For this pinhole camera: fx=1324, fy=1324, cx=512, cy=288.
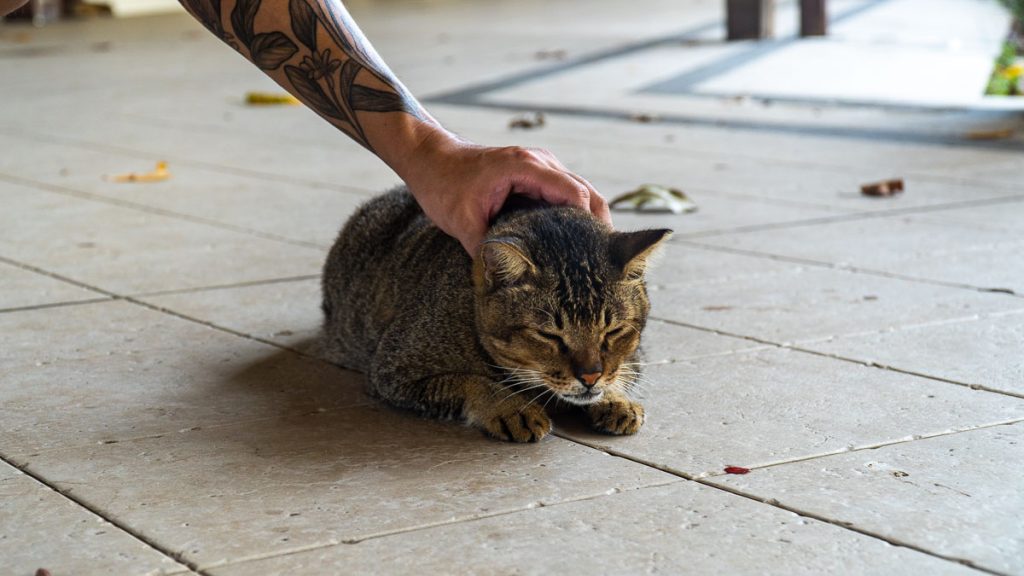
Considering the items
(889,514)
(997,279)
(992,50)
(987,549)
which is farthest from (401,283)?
(992,50)

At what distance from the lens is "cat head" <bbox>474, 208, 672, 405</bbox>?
11.3 ft

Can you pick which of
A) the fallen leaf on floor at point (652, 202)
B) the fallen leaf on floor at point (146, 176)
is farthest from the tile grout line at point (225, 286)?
the fallen leaf on floor at point (146, 176)

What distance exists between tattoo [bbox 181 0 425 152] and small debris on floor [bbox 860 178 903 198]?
3.84 m

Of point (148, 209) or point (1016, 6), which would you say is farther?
point (1016, 6)

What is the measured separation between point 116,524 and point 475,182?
1.27 meters

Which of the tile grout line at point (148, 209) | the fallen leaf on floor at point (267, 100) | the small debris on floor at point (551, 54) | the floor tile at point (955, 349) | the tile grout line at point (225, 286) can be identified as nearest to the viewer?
the floor tile at point (955, 349)

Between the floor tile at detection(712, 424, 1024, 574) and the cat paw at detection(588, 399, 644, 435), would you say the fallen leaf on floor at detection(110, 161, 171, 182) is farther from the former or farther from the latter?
the floor tile at detection(712, 424, 1024, 574)

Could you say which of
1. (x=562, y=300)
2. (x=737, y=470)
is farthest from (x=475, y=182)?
(x=737, y=470)

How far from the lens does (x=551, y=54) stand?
49.7ft

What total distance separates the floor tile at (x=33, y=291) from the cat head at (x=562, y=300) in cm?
221

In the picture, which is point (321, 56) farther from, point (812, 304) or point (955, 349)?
point (955, 349)

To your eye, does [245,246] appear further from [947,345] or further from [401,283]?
[947,345]

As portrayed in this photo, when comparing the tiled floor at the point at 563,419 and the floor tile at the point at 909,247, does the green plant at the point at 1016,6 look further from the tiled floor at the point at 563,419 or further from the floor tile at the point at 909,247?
the floor tile at the point at 909,247

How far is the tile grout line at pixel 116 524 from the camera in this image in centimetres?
269
